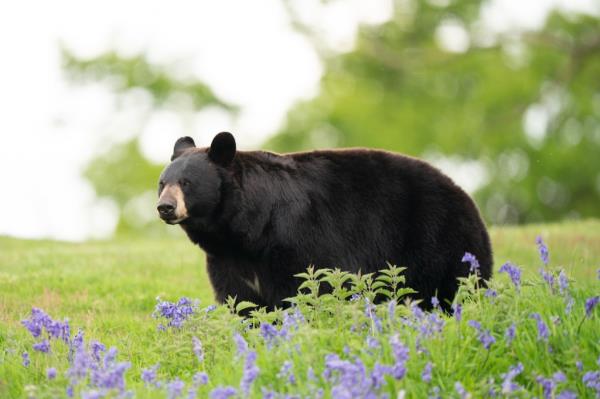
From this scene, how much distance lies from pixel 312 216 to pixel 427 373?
105 inches

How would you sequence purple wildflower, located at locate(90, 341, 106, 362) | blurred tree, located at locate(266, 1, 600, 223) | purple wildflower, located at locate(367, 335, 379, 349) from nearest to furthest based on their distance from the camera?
purple wildflower, located at locate(367, 335, 379, 349), purple wildflower, located at locate(90, 341, 106, 362), blurred tree, located at locate(266, 1, 600, 223)

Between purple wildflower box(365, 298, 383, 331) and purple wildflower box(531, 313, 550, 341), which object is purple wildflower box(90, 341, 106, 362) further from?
purple wildflower box(531, 313, 550, 341)

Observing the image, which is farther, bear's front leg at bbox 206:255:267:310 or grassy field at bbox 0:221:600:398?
bear's front leg at bbox 206:255:267:310

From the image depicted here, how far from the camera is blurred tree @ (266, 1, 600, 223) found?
28.5 metres

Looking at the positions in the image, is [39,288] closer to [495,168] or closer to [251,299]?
[251,299]

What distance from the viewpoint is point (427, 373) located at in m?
4.71

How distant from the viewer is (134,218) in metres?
37.5

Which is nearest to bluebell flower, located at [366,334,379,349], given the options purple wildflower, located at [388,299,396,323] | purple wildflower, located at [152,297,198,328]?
purple wildflower, located at [388,299,396,323]

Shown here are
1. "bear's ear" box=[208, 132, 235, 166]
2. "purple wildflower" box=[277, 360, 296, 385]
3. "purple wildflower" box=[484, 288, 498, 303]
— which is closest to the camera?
"purple wildflower" box=[277, 360, 296, 385]

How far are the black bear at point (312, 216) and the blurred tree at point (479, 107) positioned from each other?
1886 centimetres

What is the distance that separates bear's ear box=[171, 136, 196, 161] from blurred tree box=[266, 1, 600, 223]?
19.2 m

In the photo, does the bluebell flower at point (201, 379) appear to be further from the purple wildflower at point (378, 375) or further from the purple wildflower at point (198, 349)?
the purple wildflower at point (378, 375)

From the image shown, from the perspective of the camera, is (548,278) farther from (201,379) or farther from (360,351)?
(201,379)

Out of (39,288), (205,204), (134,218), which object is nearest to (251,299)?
(205,204)
